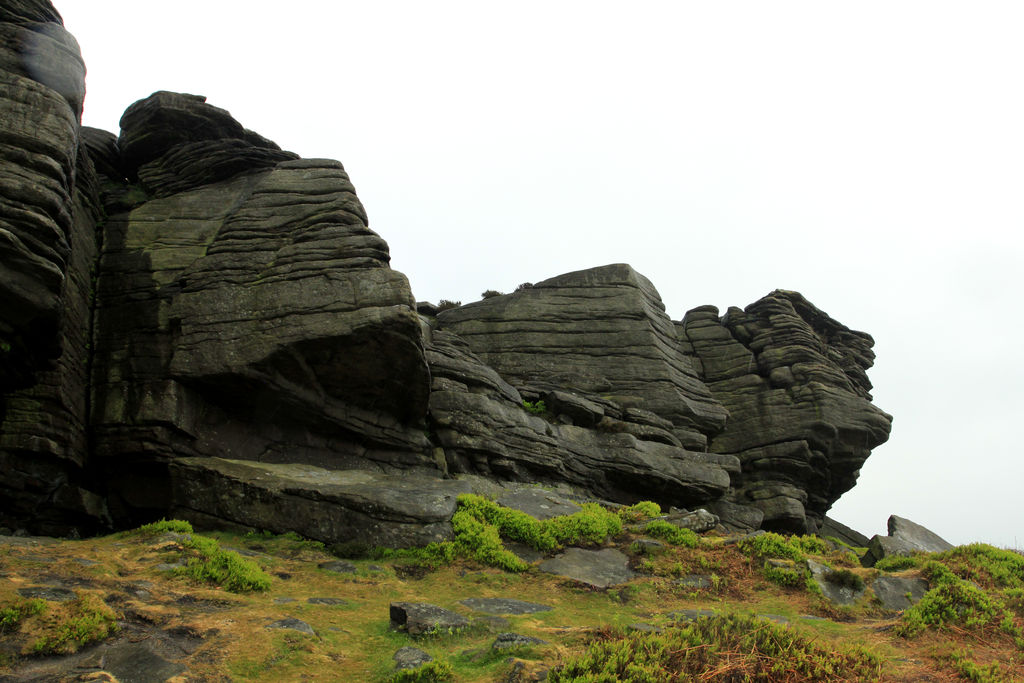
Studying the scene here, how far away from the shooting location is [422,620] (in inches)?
521

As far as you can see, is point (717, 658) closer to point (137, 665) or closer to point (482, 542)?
point (137, 665)

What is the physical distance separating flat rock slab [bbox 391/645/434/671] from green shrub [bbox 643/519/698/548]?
11859 mm

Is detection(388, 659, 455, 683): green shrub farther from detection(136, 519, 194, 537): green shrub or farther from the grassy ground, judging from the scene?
detection(136, 519, 194, 537): green shrub

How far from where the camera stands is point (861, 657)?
36.0 feet

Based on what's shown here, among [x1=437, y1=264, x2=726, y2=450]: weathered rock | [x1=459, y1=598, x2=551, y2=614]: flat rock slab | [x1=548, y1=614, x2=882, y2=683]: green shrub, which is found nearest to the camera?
[x1=548, y1=614, x2=882, y2=683]: green shrub

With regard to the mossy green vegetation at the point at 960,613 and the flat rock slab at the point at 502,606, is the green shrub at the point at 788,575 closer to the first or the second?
the mossy green vegetation at the point at 960,613

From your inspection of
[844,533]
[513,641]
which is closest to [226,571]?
[513,641]

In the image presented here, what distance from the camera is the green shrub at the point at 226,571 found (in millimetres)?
14758

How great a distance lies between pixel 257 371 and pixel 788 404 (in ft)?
96.6

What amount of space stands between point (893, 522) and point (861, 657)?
64.4 ft

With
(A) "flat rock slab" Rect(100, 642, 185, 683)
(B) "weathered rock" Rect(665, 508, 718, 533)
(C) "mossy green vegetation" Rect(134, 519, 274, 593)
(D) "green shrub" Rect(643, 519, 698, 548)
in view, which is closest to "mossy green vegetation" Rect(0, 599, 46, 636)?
(A) "flat rock slab" Rect(100, 642, 185, 683)

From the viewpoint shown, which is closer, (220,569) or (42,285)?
(220,569)

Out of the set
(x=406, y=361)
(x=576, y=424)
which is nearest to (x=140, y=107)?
(x=406, y=361)

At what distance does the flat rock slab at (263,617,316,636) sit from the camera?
12461 mm
